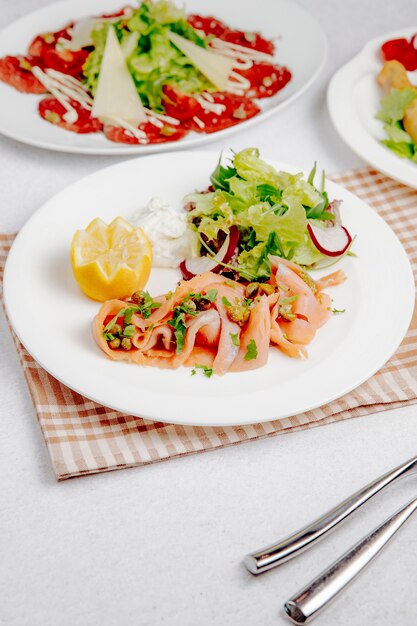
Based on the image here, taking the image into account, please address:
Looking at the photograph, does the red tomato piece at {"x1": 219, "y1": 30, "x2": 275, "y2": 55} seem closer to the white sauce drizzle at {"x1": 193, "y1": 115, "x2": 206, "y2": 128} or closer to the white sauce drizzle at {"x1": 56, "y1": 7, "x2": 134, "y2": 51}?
the white sauce drizzle at {"x1": 56, "y1": 7, "x2": 134, "y2": 51}

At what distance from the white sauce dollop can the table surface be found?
679 mm

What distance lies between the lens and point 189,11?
438 centimetres

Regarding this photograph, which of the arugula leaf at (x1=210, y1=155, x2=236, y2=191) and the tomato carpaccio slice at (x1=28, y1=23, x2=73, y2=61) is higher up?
the arugula leaf at (x1=210, y1=155, x2=236, y2=191)

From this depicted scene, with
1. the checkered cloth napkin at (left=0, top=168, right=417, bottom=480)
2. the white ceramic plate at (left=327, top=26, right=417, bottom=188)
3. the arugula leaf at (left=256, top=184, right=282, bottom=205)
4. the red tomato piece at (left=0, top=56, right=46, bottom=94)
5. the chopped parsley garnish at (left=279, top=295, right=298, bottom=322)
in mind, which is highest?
the white ceramic plate at (left=327, top=26, right=417, bottom=188)

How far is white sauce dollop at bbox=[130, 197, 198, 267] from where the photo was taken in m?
2.92

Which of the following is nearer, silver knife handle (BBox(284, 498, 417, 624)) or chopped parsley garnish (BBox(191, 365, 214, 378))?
silver knife handle (BBox(284, 498, 417, 624))

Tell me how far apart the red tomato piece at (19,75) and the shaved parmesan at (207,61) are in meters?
0.73

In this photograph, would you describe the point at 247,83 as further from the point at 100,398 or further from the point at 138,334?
the point at 100,398

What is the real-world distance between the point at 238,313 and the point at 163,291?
16.6 inches

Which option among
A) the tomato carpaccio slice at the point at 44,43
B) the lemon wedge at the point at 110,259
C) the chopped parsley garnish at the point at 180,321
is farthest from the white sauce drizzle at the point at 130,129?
the chopped parsley garnish at the point at 180,321

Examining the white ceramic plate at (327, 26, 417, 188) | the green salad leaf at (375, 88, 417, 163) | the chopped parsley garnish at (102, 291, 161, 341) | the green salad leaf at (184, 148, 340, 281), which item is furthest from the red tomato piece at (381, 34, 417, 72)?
the chopped parsley garnish at (102, 291, 161, 341)

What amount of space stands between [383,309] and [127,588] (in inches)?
52.2

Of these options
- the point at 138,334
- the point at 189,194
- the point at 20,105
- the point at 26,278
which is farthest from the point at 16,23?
the point at 138,334

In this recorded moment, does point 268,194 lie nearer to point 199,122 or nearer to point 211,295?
point 211,295
